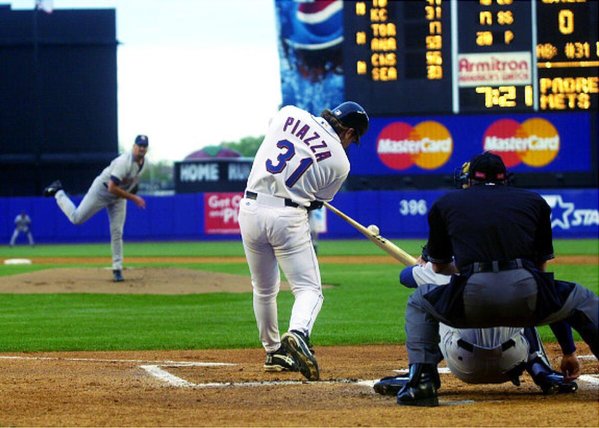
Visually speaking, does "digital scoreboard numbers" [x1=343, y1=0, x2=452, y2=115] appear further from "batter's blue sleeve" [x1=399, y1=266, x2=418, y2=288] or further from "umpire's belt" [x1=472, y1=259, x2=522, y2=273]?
"umpire's belt" [x1=472, y1=259, x2=522, y2=273]

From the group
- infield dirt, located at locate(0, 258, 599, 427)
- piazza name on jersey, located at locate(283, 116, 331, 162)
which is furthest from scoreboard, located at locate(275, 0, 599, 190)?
piazza name on jersey, located at locate(283, 116, 331, 162)

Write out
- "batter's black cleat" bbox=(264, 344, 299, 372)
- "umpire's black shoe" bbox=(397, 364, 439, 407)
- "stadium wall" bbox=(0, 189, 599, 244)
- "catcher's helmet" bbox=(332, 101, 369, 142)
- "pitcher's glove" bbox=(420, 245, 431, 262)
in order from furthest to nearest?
"stadium wall" bbox=(0, 189, 599, 244) < "batter's black cleat" bbox=(264, 344, 299, 372) < "catcher's helmet" bbox=(332, 101, 369, 142) < "pitcher's glove" bbox=(420, 245, 431, 262) < "umpire's black shoe" bbox=(397, 364, 439, 407)

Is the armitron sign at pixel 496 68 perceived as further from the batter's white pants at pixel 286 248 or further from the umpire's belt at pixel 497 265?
the umpire's belt at pixel 497 265

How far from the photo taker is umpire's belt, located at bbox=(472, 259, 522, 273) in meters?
5.45

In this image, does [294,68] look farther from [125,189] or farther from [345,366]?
[345,366]

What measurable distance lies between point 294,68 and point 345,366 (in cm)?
2599

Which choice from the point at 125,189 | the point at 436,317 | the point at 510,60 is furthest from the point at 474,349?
the point at 510,60

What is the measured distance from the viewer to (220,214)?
1484 inches

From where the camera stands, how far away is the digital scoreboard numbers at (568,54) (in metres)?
28.6

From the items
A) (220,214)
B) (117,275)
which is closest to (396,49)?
(220,214)

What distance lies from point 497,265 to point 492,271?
4 cm

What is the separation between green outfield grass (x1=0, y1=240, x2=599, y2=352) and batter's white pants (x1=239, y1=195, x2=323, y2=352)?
2.32 meters

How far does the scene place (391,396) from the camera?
6078 mm

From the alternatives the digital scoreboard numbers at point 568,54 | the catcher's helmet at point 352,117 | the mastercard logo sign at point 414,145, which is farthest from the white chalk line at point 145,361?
the mastercard logo sign at point 414,145
